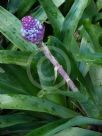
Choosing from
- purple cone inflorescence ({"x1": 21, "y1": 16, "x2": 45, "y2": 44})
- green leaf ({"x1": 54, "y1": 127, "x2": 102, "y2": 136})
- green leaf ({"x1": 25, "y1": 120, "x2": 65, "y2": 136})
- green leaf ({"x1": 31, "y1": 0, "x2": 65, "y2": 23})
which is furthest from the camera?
green leaf ({"x1": 31, "y1": 0, "x2": 65, "y2": 23})

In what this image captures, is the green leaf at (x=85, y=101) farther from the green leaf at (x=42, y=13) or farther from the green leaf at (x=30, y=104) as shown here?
the green leaf at (x=42, y=13)

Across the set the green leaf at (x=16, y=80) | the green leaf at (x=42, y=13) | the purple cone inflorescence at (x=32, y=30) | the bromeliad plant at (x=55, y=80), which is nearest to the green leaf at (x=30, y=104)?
the bromeliad plant at (x=55, y=80)

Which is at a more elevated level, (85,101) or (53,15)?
(53,15)

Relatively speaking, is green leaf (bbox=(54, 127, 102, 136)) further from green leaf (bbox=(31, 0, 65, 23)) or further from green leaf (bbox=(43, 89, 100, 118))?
green leaf (bbox=(31, 0, 65, 23))

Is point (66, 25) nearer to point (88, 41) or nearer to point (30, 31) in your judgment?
point (88, 41)

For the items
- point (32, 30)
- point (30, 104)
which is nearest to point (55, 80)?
point (30, 104)

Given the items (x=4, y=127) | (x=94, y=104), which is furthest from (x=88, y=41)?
(x=4, y=127)

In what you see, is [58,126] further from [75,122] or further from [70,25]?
[70,25]

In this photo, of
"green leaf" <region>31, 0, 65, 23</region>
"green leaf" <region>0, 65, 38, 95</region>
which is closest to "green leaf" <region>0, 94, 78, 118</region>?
"green leaf" <region>0, 65, 38, 95</region>
